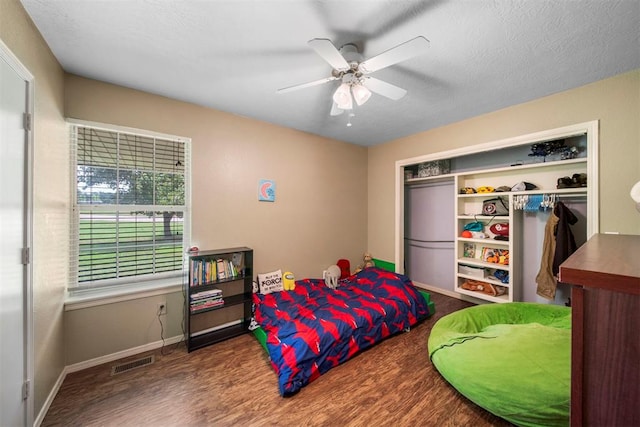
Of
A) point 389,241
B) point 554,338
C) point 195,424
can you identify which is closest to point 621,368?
point 554,338

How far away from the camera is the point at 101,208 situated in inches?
90.2

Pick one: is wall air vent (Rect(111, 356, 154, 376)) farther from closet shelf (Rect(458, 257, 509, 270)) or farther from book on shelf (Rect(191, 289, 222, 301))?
closet shelf (Rect(458, 257, 509, 270))

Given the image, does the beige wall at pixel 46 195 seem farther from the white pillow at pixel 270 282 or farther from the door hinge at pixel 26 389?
the white pillow at pixel 270 282

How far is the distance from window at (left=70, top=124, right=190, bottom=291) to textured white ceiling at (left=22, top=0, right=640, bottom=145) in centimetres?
59

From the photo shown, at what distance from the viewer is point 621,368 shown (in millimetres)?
444

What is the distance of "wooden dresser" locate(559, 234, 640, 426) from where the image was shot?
0.43m

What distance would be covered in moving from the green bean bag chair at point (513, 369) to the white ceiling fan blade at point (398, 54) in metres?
2.01

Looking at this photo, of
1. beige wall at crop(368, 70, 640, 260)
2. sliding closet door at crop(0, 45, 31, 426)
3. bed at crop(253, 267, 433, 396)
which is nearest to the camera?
sliding closet door at crop(0, 45, 31, 426)

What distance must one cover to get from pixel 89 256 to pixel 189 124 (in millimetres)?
1641

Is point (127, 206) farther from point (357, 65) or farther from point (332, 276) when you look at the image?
point (332, 276)

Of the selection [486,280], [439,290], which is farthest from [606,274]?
[439,290]

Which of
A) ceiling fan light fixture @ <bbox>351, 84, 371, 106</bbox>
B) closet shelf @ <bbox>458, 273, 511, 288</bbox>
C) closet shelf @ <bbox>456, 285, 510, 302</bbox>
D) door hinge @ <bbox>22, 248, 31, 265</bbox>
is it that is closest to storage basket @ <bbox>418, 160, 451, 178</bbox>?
closet shelf @ <bbox>458, 273, 511, 288</bbox>

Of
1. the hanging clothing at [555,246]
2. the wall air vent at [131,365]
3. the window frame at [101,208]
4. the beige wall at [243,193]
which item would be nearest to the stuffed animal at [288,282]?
the beige wall at [243,193]

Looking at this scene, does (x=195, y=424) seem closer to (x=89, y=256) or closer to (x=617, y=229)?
(x=89, y=256)
